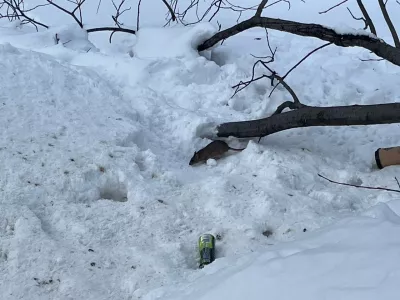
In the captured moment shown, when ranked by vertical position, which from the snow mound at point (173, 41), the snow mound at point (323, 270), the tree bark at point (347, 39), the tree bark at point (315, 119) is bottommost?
the snow mound at point (323, 270)

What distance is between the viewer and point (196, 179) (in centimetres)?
322

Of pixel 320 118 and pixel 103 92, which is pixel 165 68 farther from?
pixel 320 118

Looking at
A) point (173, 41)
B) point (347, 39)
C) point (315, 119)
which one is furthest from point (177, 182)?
point (173, 41)

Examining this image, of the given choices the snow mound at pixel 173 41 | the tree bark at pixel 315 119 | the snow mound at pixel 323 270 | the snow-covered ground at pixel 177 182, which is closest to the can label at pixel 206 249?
the snow-covered ground at pixel 177 182

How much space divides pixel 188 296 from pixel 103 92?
2.01 m

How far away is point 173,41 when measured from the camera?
4.63 m

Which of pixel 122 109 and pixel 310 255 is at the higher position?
pixel 122 109

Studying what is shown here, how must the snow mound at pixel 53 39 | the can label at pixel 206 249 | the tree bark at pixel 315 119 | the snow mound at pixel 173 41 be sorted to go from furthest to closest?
1. the snow mound at pixel 53 39
2. the snow mound at pixel 173 41
3. the tree bark at pixel 315 119
4. the can label at pixel 206 249

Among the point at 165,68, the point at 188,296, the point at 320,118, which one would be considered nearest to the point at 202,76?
the point at 165,68

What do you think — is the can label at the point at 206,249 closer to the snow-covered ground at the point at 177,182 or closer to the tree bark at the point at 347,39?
the snow-covered ground at the point at 177,182

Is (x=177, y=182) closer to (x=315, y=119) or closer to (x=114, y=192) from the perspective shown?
(x=114, y=192)

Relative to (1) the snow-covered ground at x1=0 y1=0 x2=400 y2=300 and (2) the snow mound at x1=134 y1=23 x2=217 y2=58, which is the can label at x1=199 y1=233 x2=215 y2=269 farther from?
(2) the snow mound at x1=134 y1=23 x2=217 y2=58

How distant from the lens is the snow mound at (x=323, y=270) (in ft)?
5.60

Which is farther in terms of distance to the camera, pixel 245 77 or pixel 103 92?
pixel 245 77
